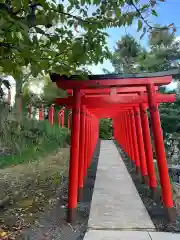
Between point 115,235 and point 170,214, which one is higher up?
point 170,214

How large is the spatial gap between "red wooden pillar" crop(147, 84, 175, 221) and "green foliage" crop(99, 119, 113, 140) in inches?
1046

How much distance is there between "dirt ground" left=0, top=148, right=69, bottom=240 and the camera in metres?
4.80

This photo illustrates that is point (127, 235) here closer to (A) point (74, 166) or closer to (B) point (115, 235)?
(B) point (115, 235)

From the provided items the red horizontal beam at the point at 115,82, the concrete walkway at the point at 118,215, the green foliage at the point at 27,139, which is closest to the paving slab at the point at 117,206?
the concrete walkway at the point at 118,215

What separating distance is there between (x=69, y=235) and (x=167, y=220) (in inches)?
63.6

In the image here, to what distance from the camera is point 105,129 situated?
3272 centimetres

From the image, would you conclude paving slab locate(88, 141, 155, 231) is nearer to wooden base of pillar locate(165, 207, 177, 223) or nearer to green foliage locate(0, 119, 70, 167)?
wooden base of pillar locate(165, 207, 177, 223)

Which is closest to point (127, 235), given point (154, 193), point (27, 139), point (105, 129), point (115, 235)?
point (115, 235)

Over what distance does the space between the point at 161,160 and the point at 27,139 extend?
772 cm

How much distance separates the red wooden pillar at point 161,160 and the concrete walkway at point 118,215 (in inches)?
16.0

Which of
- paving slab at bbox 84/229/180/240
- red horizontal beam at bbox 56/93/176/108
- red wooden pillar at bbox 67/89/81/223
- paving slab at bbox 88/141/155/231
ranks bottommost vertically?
paving slab at bbox 84/229/180/240

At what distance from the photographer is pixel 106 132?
32438 millimetres

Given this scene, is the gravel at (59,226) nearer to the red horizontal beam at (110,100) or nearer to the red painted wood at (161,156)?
the red painted wood at (161,156)

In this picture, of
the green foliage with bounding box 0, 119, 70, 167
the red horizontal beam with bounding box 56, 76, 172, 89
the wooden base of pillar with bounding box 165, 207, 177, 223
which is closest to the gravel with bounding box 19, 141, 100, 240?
the wooden base of pillar with bounding box 165, 207, 177, 223
